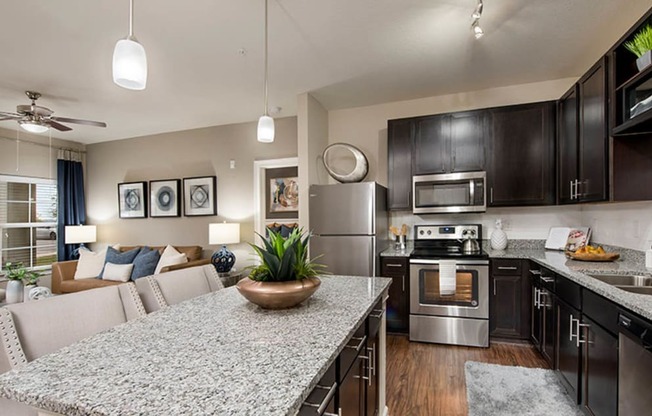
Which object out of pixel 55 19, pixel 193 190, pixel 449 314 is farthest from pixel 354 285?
pixel 193 190

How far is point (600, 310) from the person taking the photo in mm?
1677

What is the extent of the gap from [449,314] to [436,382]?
83cm

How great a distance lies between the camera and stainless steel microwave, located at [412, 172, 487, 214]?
334 centimetres

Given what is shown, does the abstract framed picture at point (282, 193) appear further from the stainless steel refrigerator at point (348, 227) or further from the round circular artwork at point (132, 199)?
the round circular artwork at point (132, 199)

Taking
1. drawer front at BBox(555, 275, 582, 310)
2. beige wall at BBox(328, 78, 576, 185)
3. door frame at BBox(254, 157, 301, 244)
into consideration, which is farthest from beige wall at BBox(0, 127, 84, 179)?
drawer front at BBox(555, 275, 582, 310)

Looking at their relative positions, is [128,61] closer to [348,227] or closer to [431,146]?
[348,227]

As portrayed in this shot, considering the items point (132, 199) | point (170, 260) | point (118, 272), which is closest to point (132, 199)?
point (132, 199)

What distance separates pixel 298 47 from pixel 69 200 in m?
5.16

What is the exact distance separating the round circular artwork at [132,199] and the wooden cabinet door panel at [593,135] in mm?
5994

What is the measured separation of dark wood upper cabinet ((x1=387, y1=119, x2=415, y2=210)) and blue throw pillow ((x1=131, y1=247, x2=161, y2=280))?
10.8 ft

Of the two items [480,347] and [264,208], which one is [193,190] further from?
[480,347]

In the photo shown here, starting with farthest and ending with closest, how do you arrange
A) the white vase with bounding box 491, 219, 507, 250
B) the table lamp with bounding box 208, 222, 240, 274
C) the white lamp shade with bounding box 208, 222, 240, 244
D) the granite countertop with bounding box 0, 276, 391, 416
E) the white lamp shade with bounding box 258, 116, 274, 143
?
the white lamp shade with bounding box 208, 222, 240, 244 → the table lamp with bounding box 208, 222, 240, 274 → the white vase with bounding box 491, 219, 507, 250 → the white lamp shade with bounding box 258, 116, 274, 143 → the granite countertop with bounding box 0, 276, 391, 416

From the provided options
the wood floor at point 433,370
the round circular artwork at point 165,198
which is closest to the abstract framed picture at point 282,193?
the round circular artwork at point 165,198

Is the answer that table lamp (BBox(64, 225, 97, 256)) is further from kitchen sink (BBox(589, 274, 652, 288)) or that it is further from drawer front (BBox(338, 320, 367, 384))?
kitchen sink (BBox(589, 274, 652, 288))
